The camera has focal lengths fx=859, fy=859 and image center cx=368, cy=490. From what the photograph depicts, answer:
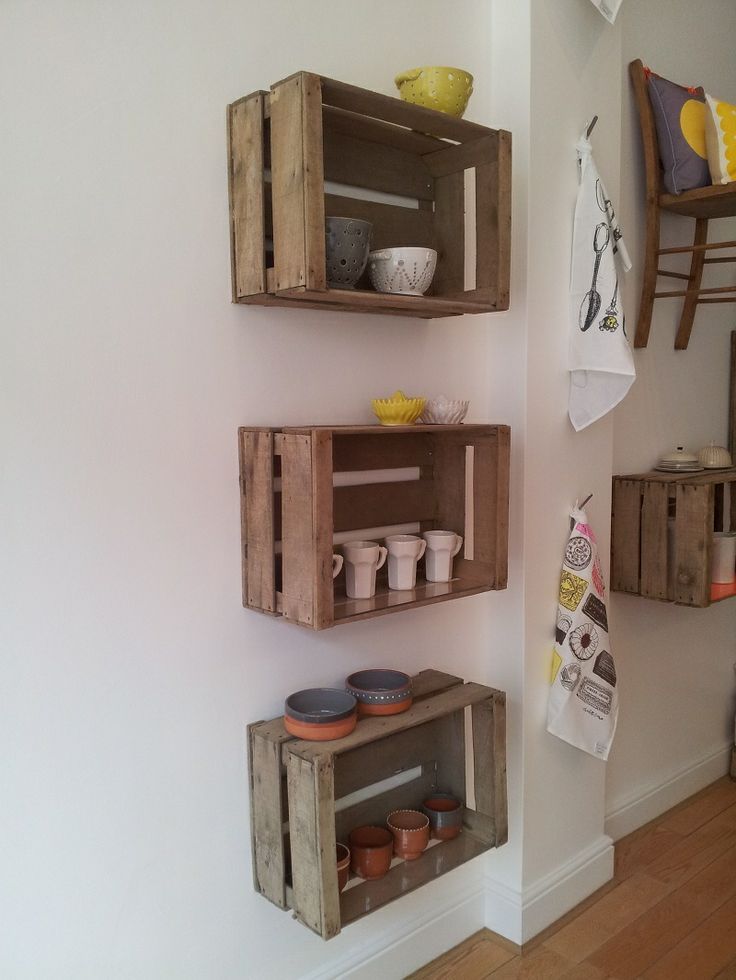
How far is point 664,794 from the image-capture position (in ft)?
8.66

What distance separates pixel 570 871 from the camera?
7.00 feet

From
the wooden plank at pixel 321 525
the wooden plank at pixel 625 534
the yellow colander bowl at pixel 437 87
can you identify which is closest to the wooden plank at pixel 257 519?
the wooden plank at pixel 321 525

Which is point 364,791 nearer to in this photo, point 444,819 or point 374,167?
point 444,819

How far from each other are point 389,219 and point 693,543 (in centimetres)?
115

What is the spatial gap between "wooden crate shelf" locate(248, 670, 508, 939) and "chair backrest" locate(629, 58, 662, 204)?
139cm

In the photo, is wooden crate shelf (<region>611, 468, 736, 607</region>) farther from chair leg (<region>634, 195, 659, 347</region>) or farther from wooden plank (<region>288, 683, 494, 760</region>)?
wooden plank (<region>288, 683, 494, 760</region>)

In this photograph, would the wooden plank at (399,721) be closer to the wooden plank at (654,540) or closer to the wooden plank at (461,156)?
the wooden plank at (654,540)

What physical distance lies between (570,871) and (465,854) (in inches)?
19.9

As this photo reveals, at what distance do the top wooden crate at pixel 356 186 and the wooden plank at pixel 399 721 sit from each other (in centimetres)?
77

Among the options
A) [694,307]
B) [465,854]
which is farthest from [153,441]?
[694,307]

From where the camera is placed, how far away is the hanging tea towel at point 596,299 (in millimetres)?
1939

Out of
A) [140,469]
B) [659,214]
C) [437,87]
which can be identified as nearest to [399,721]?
[140,469]

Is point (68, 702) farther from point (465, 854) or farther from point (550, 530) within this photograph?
point (550, 530)

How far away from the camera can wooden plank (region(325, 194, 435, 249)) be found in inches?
65.2
